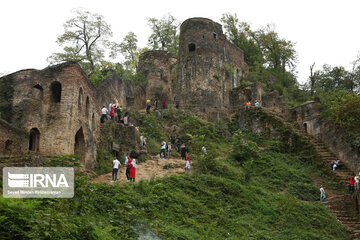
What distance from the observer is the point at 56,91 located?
14.6m

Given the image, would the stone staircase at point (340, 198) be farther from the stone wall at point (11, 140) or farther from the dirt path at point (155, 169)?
the stone wall at point (11, 140)

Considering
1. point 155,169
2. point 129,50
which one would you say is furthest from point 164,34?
point 155,169

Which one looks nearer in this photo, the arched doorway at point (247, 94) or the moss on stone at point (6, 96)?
the moss on stone at point (6, 96)

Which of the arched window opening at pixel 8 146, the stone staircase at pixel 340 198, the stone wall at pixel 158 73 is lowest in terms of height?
the stone staircase at pixel 340 198

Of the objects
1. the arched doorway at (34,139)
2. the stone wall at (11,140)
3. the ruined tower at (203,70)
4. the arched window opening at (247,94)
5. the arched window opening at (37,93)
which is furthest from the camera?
the arched window opening at (247,94)

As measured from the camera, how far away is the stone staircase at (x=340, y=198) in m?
14.5

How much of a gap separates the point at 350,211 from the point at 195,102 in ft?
41.5

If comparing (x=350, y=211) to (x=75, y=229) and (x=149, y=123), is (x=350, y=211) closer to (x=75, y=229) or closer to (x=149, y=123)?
(x=149, y=123)

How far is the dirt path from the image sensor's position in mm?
14562

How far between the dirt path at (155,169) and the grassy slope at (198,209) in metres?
0.90

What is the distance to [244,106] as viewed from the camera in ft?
Answer: 86.5

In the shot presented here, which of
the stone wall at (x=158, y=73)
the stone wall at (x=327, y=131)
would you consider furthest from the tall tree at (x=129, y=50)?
the stone wall at (x=327, y=131)

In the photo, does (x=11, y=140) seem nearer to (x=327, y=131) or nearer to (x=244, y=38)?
(x=327, y=131)

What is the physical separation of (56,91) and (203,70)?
44.1 feet
